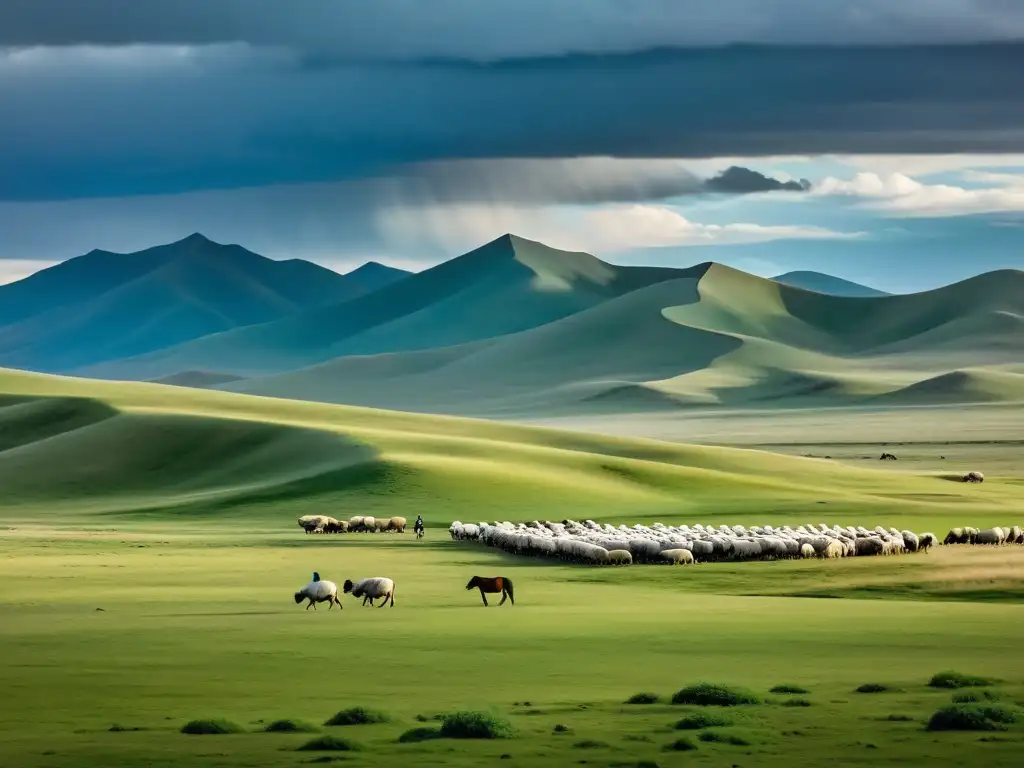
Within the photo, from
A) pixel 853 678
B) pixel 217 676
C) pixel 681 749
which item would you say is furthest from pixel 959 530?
pixel 681 749

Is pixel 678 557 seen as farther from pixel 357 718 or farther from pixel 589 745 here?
pixel 589 745

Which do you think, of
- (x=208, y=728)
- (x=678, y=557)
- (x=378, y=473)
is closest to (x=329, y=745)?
(x=208, y=728)

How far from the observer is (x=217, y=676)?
25875mm

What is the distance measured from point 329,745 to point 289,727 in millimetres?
1666

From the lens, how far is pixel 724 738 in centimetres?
1950

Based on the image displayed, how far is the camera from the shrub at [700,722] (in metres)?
20.2

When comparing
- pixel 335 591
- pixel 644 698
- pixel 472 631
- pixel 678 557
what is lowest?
pixel 644 698

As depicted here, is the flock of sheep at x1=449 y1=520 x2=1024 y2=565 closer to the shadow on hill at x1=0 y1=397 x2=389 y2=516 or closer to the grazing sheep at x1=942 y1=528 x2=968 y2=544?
the grazing sheep at x1=942 y1=528 x2=968 y2=544

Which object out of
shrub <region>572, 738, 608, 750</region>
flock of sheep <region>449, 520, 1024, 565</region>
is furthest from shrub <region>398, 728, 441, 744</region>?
flock of sheep <region>449, 520, 1024, 565</region>

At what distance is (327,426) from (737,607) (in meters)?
78.4

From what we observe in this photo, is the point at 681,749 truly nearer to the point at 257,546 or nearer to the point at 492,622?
the point at 492,622

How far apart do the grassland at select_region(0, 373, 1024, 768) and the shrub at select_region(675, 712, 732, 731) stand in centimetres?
16

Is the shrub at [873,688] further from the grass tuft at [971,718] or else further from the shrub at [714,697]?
the grass tuft at [971,718]

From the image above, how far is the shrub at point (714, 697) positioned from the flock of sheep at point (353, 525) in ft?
166
